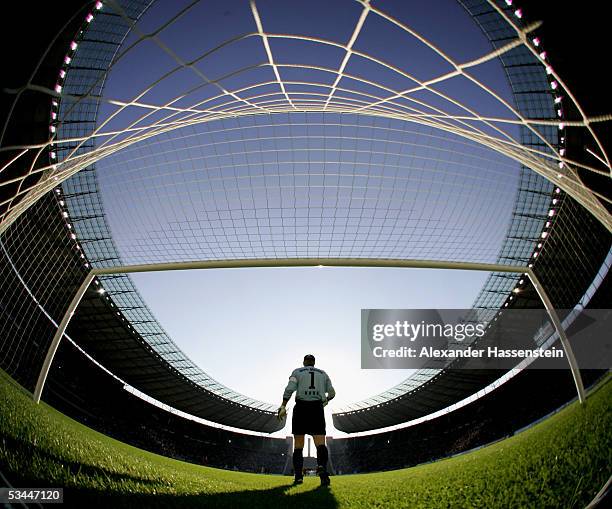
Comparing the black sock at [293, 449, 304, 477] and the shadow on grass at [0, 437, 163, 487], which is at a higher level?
the shadow on grass at [0, 437, 163, 487]

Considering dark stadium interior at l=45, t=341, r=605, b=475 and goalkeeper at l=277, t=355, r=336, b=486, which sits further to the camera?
dark stadium interior at l=45, t=341, r=605, b=475

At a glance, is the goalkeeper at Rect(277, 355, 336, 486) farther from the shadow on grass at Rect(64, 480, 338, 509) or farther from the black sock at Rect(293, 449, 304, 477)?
the shadow on grass at Rect(64, 480, 338, 509)

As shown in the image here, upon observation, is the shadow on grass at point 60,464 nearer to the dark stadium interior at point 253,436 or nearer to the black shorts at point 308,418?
the black shorts at point 308,418

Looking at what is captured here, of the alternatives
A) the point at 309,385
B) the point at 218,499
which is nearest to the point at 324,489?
the point at 309,385

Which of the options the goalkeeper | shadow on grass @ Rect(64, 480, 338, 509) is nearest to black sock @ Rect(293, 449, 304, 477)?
the goalkeeper

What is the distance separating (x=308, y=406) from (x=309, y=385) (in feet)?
0.75

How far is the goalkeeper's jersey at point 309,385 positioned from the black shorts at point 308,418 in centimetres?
7

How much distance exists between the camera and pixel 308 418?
435 cm

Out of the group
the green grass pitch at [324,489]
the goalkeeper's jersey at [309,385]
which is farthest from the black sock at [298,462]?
the goalkeeper's jersey at [309,385]

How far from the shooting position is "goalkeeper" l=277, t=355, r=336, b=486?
4320 millimetres

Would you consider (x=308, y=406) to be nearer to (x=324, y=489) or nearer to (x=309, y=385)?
(x=309, y=385)

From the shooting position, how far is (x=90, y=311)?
25.5 meters

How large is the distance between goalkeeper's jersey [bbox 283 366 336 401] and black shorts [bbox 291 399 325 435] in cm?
7

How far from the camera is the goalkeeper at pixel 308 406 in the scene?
4320 mm
